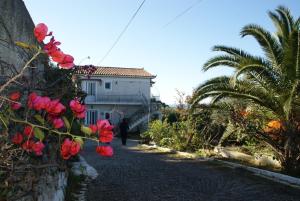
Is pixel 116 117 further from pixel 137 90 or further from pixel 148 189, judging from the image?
pixel 148 189

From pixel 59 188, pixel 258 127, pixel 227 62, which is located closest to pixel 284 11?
pixel 227 62

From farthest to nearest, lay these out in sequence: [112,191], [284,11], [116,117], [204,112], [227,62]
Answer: [116,117] → [204,112] → [227,62] → [284,11] → [112,191]

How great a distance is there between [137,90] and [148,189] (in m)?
41.5

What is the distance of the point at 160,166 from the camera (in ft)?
48.3

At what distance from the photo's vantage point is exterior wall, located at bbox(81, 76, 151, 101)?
2003 inches

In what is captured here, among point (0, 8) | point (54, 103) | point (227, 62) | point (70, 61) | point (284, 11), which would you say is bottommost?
point (54, 103)

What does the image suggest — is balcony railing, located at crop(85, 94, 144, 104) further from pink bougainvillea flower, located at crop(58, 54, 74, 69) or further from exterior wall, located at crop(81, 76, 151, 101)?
pink bougainvillea flower, located at crop(58, 54, 74, 69)

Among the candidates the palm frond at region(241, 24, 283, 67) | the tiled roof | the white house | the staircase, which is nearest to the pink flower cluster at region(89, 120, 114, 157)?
the palm frond at region(241, 24, 283, 67)

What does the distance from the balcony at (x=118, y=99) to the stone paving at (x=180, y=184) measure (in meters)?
35.5

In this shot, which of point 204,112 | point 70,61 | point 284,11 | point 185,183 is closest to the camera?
point 70,61

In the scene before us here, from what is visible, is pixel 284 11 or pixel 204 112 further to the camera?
pixel 204 112

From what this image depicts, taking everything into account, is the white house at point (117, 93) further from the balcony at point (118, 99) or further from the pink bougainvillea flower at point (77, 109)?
the pink bougainvillea flower at point (77, 109)

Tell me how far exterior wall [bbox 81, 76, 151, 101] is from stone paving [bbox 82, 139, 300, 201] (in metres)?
36.1

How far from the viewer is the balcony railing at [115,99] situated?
165 feet
